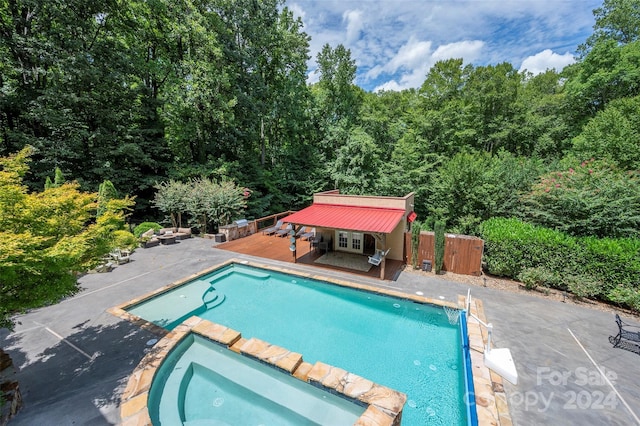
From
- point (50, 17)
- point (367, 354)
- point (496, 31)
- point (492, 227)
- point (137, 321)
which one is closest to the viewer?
point (367, 354)

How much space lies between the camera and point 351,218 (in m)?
11.8

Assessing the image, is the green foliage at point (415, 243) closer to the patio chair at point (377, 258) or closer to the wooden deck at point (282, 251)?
the wooden deck at point (282, 251)

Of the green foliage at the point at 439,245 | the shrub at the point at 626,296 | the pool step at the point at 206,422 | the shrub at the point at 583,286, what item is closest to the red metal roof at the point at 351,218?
the green foliage at the point at 439,245

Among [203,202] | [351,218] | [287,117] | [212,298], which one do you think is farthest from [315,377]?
[287,117]

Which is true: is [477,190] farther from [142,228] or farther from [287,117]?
[142,228]

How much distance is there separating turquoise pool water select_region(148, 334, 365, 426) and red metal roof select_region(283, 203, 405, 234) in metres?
6.40

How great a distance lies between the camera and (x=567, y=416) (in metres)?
4.48

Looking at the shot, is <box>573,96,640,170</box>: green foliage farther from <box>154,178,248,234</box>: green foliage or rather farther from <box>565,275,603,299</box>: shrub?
<box>154,178,248,234</box>: green foliage

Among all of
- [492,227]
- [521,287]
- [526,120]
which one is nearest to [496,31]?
[526,120]

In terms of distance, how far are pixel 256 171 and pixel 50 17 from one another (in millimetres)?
15794

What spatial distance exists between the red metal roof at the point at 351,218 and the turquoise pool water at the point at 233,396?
21.0 feet

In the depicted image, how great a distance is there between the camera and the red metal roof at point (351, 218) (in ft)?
34.7

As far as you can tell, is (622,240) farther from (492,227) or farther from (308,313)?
(308,313)

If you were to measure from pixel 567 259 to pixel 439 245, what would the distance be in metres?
4.19
